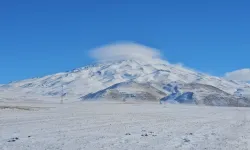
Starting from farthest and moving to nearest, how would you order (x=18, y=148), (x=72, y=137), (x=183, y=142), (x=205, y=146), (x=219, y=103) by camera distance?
(x=219, y=103), (x=72, y=137), (x=183, y=142), (x=205, y=146), (x=18, y=148)

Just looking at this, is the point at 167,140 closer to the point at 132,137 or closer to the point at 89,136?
the point at 132,137

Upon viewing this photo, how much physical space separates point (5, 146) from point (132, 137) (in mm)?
6293

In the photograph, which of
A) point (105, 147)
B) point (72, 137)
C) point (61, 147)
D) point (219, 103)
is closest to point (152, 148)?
point (105, 147)

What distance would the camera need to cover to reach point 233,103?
187m

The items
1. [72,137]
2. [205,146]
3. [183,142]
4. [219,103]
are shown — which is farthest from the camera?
[219,103]

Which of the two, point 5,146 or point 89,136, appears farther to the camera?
point 89,136

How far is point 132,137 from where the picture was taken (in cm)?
2073

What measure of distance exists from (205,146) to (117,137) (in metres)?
4.72

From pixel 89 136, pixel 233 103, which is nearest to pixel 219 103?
pixel 233 103

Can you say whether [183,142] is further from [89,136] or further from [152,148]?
[89,136]

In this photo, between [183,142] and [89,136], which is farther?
[89,136]

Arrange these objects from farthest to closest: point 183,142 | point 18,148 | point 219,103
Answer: point 219,103
point 183,142
point 18,148

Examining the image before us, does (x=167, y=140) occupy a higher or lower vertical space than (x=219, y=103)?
lower

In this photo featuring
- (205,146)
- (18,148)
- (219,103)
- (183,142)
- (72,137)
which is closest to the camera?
(18,148)
